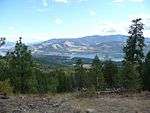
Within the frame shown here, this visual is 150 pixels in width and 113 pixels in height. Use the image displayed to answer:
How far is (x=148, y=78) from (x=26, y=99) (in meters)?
41.2

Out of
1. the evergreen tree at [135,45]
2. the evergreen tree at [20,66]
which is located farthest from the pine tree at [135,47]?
the evergreen tree at [20,66]

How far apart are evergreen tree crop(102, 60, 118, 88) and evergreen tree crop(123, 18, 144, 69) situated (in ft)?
59.3

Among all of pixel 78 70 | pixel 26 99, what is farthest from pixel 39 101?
pixel 78 70

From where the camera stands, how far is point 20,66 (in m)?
55.1

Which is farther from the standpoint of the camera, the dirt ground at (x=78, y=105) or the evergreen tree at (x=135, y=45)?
the evergreen tree at (x=135, y=45)

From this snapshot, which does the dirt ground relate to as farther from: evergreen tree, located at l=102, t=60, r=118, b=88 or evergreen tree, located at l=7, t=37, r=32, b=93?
evergreen tree, located at l=102, t=60, r=118, b=88

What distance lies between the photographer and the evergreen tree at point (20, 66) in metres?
55.1

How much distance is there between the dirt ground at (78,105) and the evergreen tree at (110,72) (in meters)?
49.4

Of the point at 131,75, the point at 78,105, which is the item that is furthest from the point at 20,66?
the point at 78,105

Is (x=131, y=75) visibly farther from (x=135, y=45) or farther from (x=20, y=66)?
(x=20, y=66)

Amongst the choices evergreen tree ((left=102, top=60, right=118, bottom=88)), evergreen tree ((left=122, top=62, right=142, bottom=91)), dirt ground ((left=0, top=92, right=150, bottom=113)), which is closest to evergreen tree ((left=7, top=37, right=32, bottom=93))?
evergreen tree ((left=122, top=62, right=142, bottom=91))

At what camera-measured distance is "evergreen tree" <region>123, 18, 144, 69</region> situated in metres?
52.8

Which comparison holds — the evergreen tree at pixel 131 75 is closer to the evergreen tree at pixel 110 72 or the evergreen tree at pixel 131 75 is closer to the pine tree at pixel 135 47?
the pine tree at pixel 135 47

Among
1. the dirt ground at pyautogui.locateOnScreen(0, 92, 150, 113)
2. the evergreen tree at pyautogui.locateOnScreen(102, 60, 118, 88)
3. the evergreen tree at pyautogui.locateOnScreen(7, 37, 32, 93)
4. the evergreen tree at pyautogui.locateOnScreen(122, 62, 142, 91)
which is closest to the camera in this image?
the dirt ground at pyautogui.locateOnScreen(0, 92, 150, 113)
